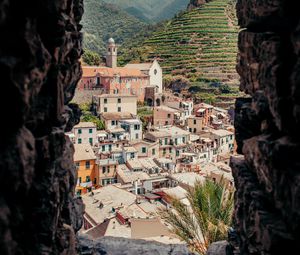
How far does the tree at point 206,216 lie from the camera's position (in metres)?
16.3

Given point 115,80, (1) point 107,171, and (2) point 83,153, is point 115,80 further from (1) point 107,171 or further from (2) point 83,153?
(2) point 83,153

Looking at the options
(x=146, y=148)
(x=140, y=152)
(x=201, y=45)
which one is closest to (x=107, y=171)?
(x=140, y=152)

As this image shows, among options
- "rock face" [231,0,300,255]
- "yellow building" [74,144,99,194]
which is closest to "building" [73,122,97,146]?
"yellow building" [74,144,99,194]

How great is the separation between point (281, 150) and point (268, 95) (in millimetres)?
1498

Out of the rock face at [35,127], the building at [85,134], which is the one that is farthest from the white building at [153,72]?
the rock face at [35,127]

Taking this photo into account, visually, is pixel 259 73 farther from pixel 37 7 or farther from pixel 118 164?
pixel 118 164

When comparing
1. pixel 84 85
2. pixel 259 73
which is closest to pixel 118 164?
pixel 84 85

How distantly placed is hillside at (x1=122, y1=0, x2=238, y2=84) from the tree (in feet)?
230

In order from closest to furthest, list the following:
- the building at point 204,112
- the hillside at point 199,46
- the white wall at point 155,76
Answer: the building at point 204,112
the white wall at point 155,76
the hillside at point 199,46

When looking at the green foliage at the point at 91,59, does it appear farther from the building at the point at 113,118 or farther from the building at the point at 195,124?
the building at the point at 195,124

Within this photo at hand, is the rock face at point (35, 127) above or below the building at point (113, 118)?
above

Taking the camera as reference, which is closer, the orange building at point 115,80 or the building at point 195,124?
the building at point 195,124

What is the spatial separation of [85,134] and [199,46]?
5654 centimetres

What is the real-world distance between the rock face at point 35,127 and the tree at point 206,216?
5.32 metres
